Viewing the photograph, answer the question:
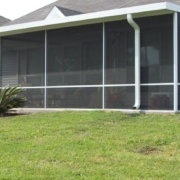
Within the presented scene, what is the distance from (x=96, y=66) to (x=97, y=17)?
1467 millimetres

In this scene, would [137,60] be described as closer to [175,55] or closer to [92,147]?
[175,55]

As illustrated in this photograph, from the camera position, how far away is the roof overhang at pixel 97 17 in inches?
416

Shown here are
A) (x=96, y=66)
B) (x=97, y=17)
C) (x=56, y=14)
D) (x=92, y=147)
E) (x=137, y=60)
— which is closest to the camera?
(x=92, y=147)

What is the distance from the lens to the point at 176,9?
34.7 feet

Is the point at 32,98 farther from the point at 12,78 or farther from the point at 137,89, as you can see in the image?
the point at 137,89

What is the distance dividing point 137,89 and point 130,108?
2.00 ft

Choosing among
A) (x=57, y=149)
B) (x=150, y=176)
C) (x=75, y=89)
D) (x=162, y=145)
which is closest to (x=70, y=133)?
(x=57, y=149)

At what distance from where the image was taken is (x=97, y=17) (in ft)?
38.2

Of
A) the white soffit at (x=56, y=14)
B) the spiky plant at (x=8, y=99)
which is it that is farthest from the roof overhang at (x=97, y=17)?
the spiky plant at (x=8, y=99)

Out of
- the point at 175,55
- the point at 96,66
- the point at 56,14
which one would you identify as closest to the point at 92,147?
the point at 175,55

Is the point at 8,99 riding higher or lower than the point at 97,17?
lower

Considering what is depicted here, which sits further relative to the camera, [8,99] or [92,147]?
[8,99]

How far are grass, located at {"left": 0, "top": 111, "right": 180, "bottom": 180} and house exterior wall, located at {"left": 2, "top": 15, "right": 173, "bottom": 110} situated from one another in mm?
1376

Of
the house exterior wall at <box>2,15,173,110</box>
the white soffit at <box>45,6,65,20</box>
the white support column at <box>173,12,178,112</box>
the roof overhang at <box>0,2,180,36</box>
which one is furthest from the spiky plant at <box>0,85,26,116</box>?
the white support column at <box>173,12,178,112</box>
